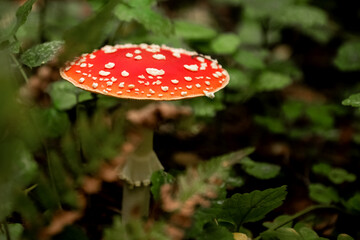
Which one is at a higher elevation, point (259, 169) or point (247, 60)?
point (247, 60)

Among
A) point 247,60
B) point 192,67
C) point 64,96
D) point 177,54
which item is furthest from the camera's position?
point 247,60

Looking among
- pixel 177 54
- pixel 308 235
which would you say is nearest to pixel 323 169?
pixel 308 235

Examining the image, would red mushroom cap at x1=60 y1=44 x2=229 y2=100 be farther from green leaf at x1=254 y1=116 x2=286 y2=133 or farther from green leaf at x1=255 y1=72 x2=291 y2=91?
green leaf at x1=254 y1=116 x2=286 y2=133

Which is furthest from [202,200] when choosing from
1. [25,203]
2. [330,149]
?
[330,149]

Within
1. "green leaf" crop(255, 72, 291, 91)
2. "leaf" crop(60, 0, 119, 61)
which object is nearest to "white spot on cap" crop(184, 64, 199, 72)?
"leaf" crop(60, 0, 119, 61)

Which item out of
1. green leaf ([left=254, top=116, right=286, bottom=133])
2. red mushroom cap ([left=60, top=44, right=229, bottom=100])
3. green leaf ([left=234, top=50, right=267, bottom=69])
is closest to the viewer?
red mushroom cap ([left=60, top=44, right=229, bottom=100])

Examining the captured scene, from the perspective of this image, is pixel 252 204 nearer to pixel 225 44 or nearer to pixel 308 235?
pixel 308 235

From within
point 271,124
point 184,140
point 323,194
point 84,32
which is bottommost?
point 184,140

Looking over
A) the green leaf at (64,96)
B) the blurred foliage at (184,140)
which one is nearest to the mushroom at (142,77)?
the blurred foliage at (184,140)
